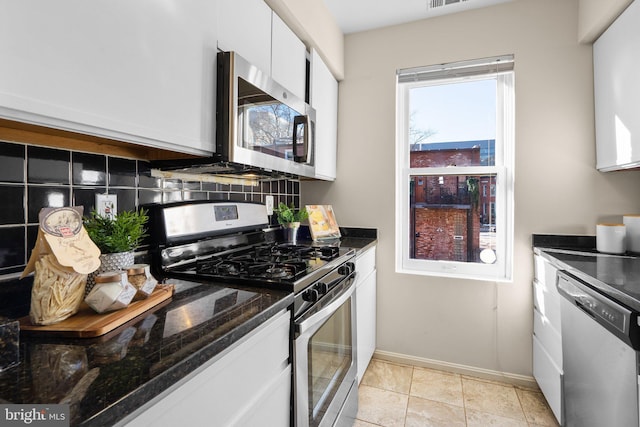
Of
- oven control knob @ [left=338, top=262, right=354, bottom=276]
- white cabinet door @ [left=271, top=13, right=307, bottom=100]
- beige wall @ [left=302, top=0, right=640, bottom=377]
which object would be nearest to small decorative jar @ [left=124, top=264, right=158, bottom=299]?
oven control knob @ [left=338, top=262, right=354, bottom=276]

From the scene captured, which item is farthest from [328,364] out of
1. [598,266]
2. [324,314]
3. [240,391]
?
[598,266]

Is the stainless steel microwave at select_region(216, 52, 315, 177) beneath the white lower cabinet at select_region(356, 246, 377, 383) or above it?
above

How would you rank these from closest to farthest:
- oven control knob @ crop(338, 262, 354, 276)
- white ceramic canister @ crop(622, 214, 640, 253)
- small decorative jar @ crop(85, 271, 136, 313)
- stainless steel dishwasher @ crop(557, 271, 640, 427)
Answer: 1. small decorative jar @ crop(85, 271, 136, 313)
2. stainless steel dishwasher @ crop(557, 271, 640, 427)
3. oven control knob @ crop(338, 262, 354, 276)
4. white ceramic canister @ crop(622, 214, 640, 253)

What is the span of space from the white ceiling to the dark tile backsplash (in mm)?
1718

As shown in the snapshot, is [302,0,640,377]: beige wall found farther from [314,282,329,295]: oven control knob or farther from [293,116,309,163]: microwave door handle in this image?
[314,282,329,295]: oven control knob

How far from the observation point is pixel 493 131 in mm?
2262

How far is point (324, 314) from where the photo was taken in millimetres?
1241

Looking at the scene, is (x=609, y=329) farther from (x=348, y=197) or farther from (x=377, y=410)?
(x=348, y=197)

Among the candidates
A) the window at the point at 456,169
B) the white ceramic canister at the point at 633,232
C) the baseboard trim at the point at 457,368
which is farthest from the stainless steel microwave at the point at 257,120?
the white ceramic canister at the point at 633,232

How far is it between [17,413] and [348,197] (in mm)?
2208

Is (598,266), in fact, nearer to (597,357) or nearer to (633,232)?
(597,357)

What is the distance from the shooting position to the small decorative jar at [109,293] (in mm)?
738

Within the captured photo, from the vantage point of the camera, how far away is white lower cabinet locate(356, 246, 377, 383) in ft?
6.31

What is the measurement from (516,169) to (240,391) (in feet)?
6.94
